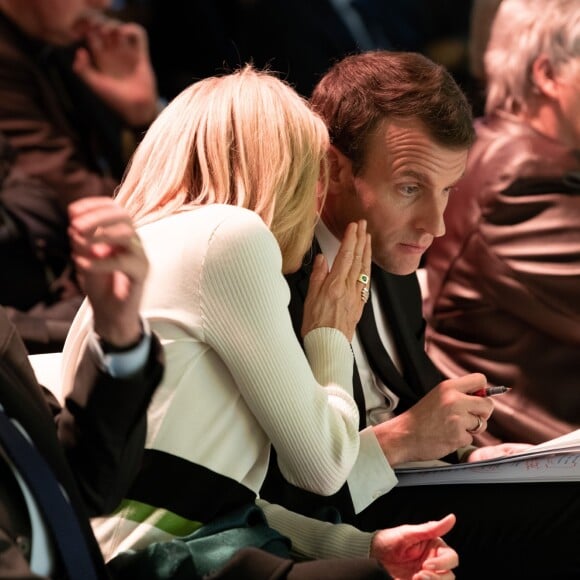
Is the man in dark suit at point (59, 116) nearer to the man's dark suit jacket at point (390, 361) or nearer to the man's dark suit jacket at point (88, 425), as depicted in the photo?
the man's dark suit jacket at point (390, 361)

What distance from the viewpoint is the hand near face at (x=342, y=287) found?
2.04 meters

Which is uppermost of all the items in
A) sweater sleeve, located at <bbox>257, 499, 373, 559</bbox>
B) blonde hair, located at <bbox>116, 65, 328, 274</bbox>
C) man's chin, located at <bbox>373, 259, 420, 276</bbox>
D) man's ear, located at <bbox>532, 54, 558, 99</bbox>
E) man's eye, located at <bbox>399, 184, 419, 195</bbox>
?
blonde hair, located at <bbox>116, 65, 328, 274</bbox>

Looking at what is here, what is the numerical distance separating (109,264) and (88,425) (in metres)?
0.28

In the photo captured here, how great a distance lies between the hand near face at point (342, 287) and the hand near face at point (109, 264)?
0.62 m

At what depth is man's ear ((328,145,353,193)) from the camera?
2.24 metres

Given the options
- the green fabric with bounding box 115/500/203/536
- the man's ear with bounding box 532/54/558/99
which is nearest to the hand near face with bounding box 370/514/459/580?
the green fabric with bounding box 115/500/203/536

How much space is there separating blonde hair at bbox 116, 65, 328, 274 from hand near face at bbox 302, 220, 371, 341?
0.40 feet

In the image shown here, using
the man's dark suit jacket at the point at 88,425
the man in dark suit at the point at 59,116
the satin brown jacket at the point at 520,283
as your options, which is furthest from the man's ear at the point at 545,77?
the man's dark suit jacket at the point at 88,425

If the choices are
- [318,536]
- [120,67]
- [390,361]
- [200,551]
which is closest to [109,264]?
[200,551]

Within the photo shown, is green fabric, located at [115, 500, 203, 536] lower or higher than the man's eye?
lower

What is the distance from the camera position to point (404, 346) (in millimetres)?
2400

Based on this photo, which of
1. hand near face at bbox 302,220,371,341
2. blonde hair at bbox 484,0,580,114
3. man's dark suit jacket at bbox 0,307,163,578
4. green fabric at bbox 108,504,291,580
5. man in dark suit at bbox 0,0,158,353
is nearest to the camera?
man's dark suit jacket at bbox 0,307,163,578

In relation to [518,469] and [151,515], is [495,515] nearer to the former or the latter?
[518,469]

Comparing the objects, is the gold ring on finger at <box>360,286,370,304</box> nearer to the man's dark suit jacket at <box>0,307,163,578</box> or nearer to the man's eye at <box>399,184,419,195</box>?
the man's eye at <box>399,184,419,195</box>
